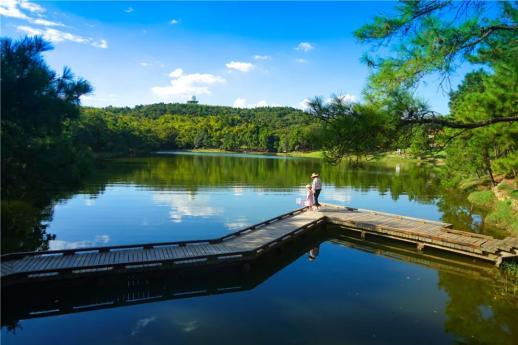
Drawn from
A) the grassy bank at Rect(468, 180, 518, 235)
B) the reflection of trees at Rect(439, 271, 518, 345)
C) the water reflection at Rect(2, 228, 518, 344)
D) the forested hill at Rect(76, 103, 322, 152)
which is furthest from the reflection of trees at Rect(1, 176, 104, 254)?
the forested hill at Rect(76, 103, 322, 152)

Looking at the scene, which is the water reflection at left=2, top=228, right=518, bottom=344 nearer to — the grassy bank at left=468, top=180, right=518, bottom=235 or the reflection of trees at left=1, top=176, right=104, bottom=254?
the reflection of trees at left=1, top=176, right=104, bottom=254

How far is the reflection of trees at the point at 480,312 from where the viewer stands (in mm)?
9102

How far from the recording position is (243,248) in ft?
44.6

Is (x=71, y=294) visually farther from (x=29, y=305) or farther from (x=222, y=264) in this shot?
(x=222, y=264)

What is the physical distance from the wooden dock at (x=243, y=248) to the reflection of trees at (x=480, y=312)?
8.98 feet

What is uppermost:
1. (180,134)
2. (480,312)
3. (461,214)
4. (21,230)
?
(180,134)

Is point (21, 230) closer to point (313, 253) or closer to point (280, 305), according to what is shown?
point (280, 305)

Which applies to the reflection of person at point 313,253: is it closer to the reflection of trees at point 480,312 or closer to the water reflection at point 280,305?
the water reflection at point 280,305

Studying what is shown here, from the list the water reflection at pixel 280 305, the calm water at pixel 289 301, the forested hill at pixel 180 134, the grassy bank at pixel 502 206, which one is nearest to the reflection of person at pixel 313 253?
the calm water at pixel 289 301

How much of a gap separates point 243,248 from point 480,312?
26.3 feet

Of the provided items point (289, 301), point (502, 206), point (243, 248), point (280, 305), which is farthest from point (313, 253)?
point (502, 206)

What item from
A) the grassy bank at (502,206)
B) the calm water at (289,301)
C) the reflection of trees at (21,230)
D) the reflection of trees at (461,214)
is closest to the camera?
the calm water at (289,301)

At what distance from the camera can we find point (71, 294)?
35.9 ft

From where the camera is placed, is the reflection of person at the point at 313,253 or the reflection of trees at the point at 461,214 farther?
the reflection of trees at the point at 461,214
